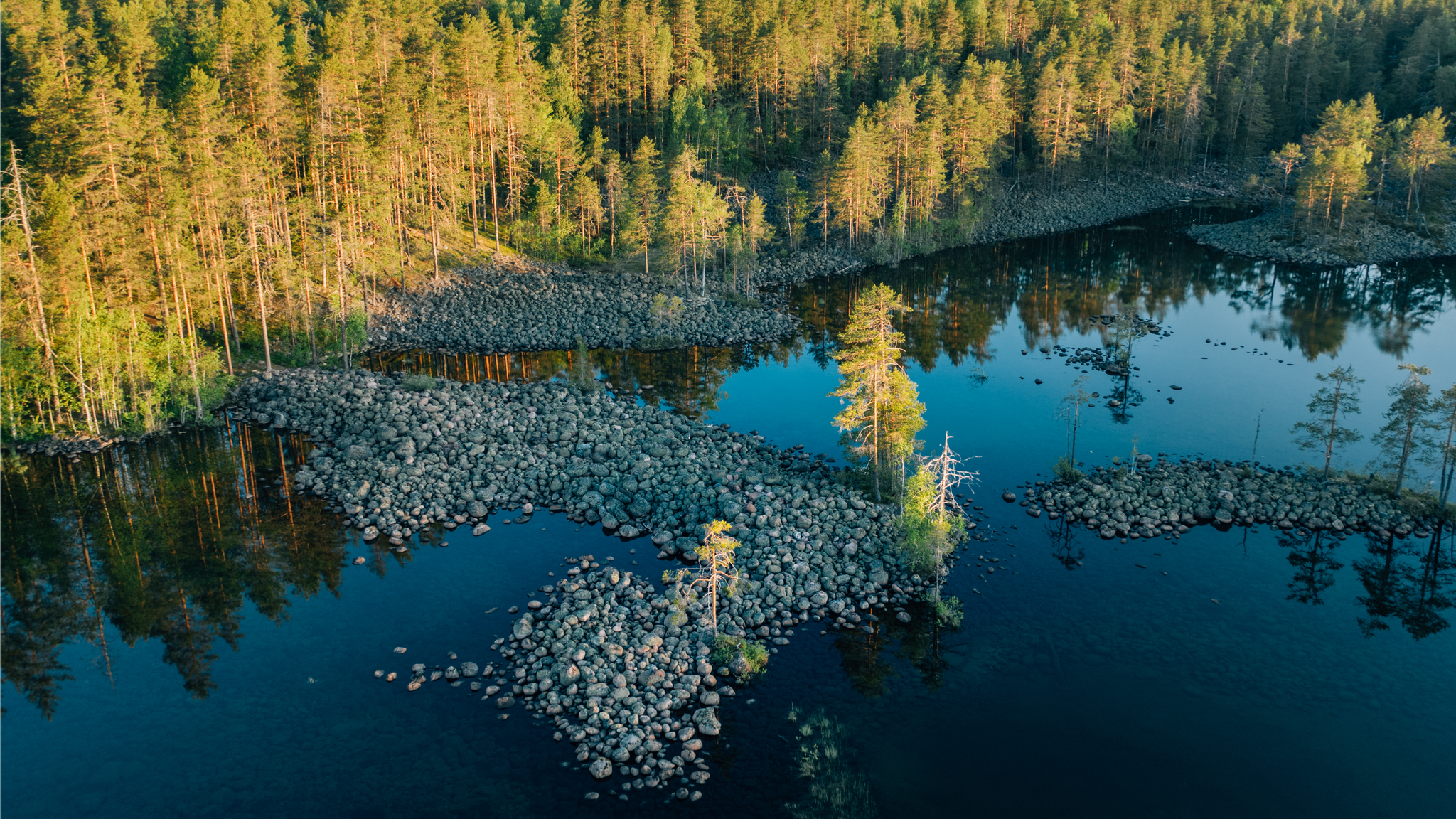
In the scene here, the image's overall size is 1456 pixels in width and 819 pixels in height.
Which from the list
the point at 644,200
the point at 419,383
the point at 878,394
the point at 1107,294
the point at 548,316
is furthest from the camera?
the point at 1107,294

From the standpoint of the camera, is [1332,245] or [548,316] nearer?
[548,316]

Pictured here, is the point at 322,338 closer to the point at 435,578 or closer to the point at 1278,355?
the point at 435,578

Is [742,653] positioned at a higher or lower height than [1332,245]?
lower

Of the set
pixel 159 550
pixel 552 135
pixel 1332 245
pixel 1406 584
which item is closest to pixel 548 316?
pixel 552 135

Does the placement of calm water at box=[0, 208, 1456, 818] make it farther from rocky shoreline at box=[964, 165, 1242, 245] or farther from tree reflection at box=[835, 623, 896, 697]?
rocky shoreline at box=[964, 165, 1242, 245]

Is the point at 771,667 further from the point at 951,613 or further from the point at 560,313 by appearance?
the point at 560,313

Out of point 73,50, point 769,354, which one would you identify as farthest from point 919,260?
point 73,50

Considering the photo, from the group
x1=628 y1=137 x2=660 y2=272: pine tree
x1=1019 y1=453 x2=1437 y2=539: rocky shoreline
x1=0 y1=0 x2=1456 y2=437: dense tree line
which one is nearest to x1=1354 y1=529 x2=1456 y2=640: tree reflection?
x1=1019 y1=453 x2=1437 y2=539: rocky shoreline
